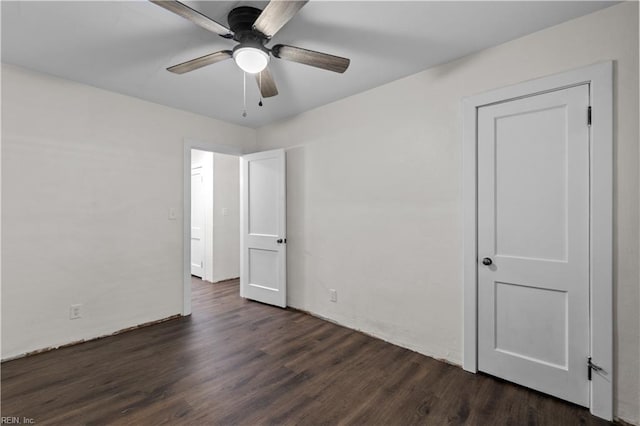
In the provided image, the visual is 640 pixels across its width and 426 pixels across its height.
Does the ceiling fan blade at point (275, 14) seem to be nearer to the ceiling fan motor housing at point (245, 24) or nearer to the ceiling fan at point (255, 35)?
the ceiling fan at point (255, 35)

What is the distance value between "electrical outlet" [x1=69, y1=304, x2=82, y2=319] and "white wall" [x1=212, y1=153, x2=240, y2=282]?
2286 mm

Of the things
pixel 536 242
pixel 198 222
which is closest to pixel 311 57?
pixel 536 242

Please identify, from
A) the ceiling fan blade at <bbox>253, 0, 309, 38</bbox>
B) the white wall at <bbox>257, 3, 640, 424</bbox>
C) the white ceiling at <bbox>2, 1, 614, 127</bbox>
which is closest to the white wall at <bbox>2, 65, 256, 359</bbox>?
the white ceiling at <bbox>2, 1, 614, 127</bbox>

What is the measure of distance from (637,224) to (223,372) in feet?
9.41

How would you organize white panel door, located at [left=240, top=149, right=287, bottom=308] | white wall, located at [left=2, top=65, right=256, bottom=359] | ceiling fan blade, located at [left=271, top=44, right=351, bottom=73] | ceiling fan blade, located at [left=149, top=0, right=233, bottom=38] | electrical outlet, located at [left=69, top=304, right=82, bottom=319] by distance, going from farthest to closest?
white panel door, located at [left=240, top=149, right=287, bottom=308] < electrical outlet, located at [left=69, top=304, right=82, bottom=319] < white wall, located at [left=2, top=65, right=256, bottom=359] < ceiling fan blade, located at [left=271, top=44, right=351, bottom=73] < ceiling fan blade, located at [left=149, top=0, right=233, bottom=38]

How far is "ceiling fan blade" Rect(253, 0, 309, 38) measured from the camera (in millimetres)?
1363

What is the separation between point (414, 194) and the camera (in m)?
2.57

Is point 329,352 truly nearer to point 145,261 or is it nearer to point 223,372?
point 223,372

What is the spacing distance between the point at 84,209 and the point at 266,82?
216 centimetres

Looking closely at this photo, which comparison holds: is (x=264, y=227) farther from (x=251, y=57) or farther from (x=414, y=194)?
(x=251, y=57)

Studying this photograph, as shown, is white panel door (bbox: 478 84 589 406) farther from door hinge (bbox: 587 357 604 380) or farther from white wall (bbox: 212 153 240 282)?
white wall (bbox: 212 153 240 282)

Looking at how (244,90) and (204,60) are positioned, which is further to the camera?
(244,90)

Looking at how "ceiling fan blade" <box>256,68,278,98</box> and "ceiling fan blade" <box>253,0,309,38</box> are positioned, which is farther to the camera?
"ceiling fan blade" <box>256,68,278,98</box>

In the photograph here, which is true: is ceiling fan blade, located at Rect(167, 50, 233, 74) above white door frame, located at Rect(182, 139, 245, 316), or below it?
above
